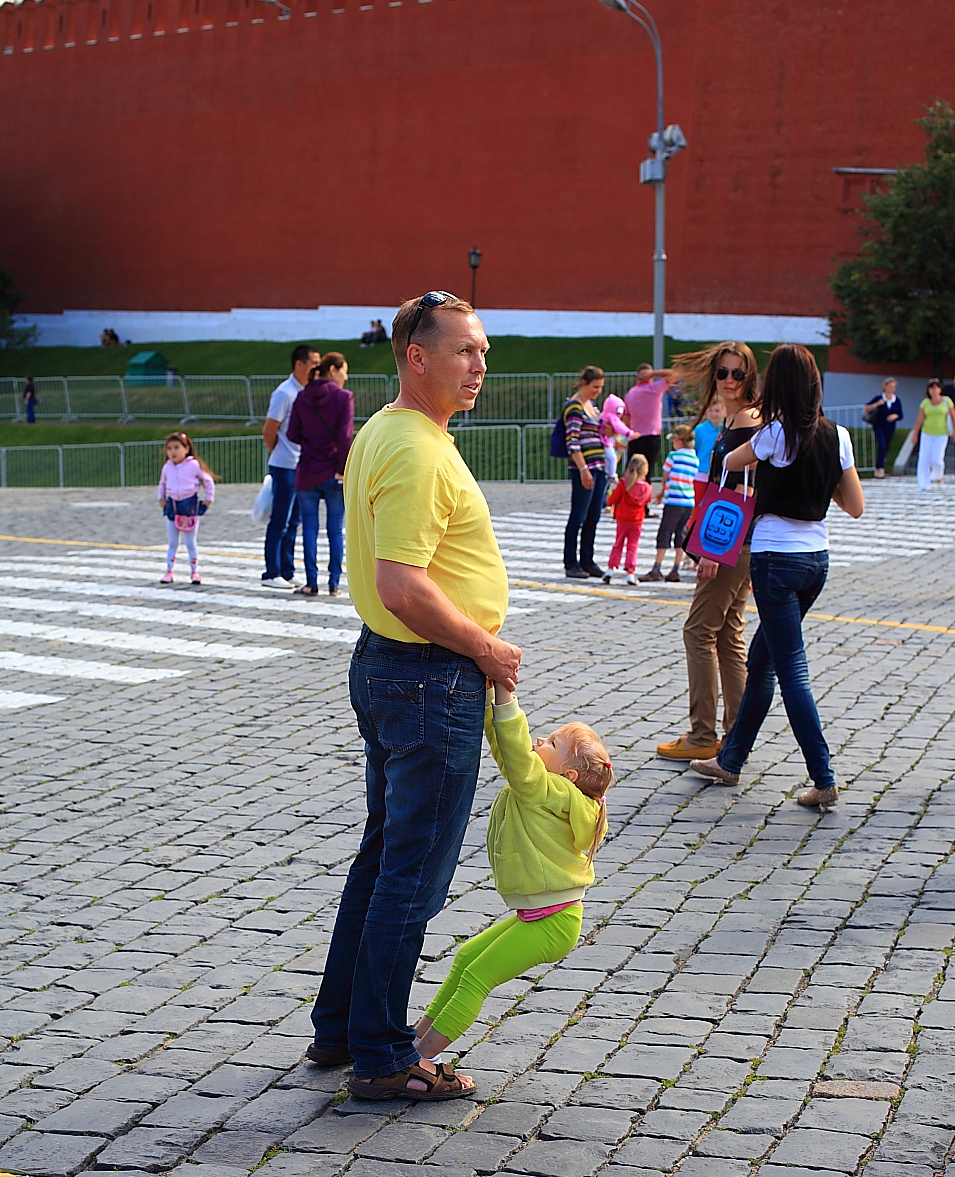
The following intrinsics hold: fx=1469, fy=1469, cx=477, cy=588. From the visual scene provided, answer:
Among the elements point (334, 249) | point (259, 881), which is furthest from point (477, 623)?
point (334, 249)

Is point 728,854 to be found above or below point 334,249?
below

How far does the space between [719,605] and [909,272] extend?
1010 inches

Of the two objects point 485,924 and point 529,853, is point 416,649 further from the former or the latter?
point 485,924

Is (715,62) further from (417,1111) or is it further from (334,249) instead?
(417,1111)

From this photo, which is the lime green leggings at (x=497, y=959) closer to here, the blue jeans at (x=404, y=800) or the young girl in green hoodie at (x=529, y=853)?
the young girl in green hoodie at (x=529, y=853)

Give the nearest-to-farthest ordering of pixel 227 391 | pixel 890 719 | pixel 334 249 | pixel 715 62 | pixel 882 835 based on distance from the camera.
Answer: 1. pixel 882 835
2. pixel 890 719
3. pixel 227 391
4. pixel 715 62
5. pixel 334 249

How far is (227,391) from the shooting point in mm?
34500

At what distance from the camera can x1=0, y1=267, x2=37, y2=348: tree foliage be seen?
1978 inches

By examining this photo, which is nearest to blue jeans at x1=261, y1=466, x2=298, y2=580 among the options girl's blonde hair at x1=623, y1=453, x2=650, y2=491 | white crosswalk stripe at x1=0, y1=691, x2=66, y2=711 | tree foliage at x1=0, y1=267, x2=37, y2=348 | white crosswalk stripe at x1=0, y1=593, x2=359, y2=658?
white crosswalk stripe at x1=0, y1=593, x2=359, y2=658

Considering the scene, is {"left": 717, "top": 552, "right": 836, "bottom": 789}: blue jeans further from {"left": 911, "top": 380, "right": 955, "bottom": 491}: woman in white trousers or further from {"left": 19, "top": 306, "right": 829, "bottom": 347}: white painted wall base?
{"left": 19, "top": 306, "right": 829, "bottom": 347}: white painted wall base

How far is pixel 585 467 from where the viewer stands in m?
12.0

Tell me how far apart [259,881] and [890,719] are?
3521 millimetres

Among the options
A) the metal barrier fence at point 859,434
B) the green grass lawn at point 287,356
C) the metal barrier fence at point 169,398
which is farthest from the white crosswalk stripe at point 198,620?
the green grass lawn at point 287,356

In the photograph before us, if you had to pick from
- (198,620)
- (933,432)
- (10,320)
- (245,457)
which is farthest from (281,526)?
(10,320)
